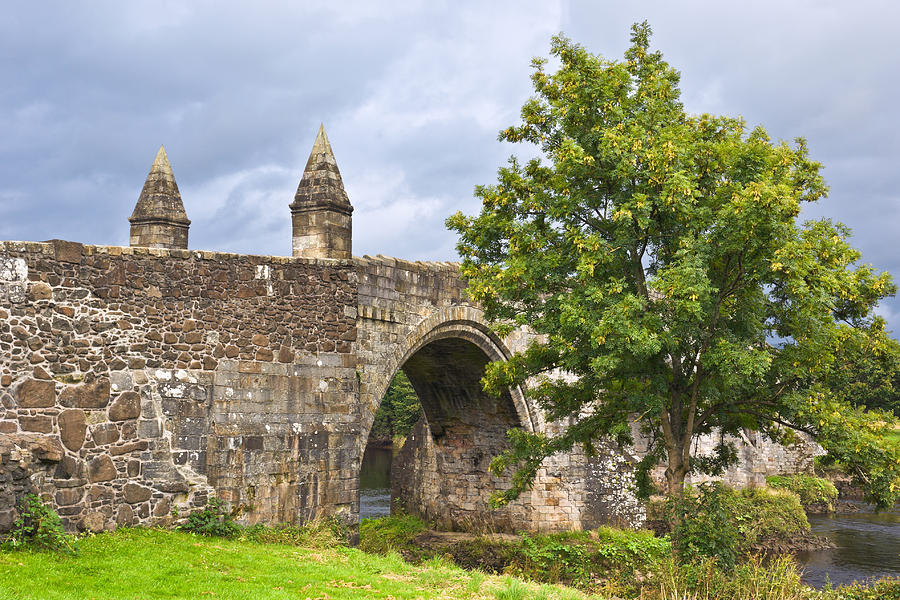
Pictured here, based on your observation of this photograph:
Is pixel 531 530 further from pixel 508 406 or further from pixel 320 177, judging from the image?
pixel 320 177

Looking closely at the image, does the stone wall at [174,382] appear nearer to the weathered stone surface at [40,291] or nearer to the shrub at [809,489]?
the weathered stone surface at [40,291]

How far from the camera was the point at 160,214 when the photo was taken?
51.0 feet

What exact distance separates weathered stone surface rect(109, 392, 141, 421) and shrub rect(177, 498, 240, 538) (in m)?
1.66

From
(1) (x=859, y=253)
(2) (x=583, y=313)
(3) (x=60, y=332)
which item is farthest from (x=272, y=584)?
(1) (x=859, y=253)

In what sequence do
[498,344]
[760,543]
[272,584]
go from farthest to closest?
1. [760,543]
2. [498,344]
3. [272,584]

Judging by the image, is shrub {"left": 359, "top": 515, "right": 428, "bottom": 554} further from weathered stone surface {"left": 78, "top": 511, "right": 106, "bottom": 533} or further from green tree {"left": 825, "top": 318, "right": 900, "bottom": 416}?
green tree {"left": 825, "top": 318, "right": 900, "bottom": 416}

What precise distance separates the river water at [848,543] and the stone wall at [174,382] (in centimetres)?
1046

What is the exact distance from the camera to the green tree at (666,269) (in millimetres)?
10227

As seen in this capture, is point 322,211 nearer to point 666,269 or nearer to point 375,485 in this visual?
point 666,269

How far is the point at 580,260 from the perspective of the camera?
35.6ft

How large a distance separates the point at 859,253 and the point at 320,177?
28.0 feet

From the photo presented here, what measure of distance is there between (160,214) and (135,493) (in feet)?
22.3

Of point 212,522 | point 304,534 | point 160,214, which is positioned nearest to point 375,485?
point 160,214

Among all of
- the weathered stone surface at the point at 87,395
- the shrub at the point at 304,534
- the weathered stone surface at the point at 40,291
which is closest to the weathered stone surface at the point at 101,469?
the weathered stone surface at the point at 87,395
